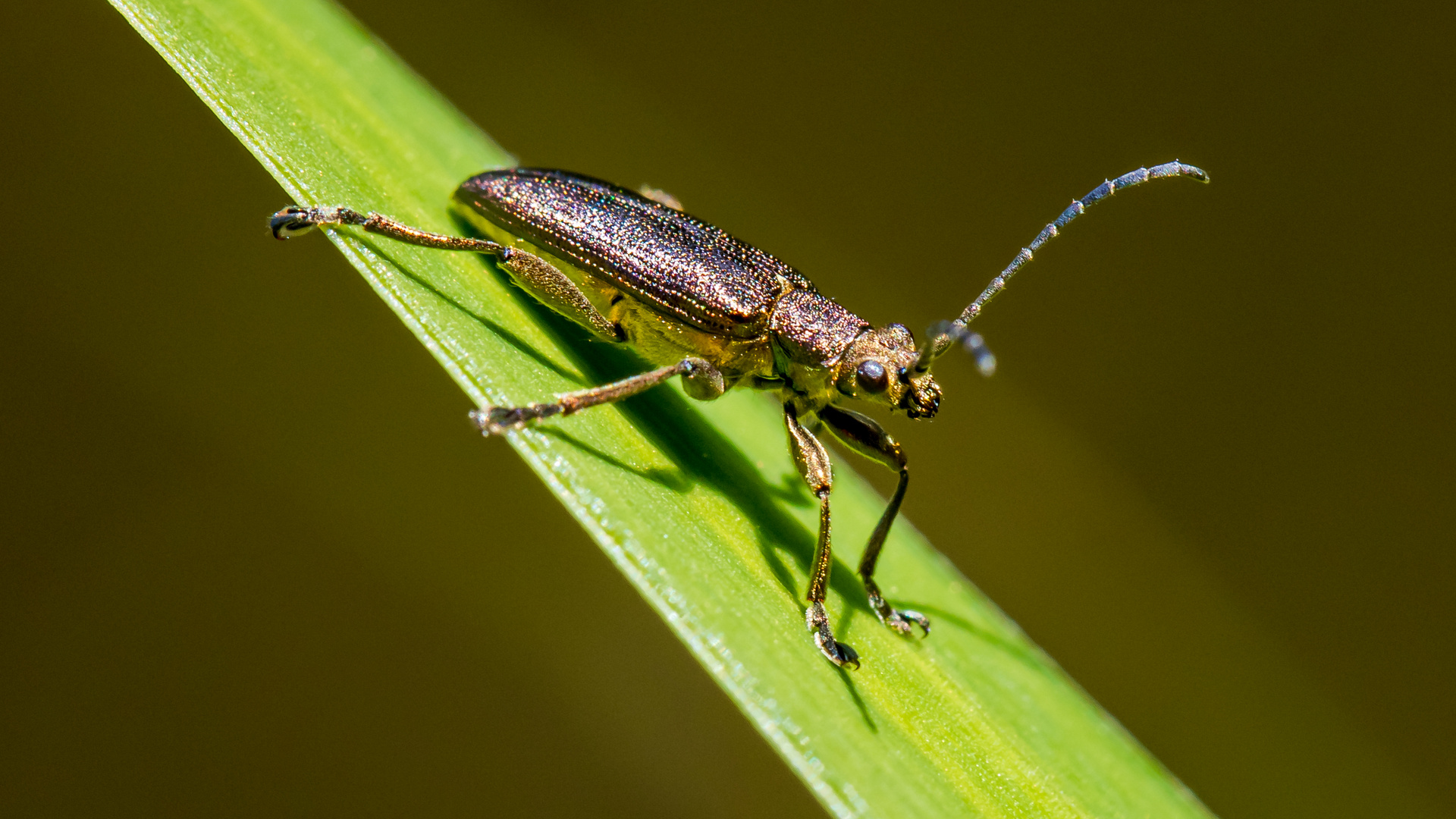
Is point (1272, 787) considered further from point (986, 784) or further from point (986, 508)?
point (986, 784)

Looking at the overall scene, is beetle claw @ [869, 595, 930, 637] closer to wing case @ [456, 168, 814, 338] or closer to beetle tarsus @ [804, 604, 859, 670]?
beetle tarsus @ [804, 604, 859, 670]

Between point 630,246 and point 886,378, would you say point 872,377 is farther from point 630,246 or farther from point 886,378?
point 630,246

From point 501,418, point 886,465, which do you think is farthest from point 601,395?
point 886,465

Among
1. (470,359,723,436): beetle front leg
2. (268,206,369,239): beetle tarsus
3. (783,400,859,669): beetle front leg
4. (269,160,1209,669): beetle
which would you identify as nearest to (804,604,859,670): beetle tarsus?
(783,400,859,669): beetle front leg

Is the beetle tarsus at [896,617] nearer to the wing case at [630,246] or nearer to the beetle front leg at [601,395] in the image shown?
the beetle front leg at [601,395]

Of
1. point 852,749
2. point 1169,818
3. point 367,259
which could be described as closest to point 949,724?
point 852,749

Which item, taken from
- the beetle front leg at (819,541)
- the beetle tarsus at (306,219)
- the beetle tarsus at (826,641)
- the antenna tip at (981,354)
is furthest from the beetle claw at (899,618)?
the beetle tarsus at (306,219)
